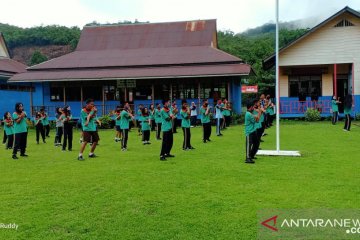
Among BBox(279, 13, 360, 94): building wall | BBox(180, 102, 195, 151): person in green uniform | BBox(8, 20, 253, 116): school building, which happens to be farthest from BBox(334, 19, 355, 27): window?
BBox(180, 102, 195, 151): person in green uniform

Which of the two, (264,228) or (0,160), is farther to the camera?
(0,160)

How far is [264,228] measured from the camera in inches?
213

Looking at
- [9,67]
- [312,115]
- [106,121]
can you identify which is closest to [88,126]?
[106,121]

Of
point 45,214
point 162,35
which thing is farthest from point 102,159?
point 162,35

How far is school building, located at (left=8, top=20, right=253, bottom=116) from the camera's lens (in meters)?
25.1

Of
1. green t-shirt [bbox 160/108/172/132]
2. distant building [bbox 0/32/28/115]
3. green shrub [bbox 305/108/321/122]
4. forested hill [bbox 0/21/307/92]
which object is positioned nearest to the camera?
green t-shirt [bbox 160/108/172/132]

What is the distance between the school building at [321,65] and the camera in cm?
2488

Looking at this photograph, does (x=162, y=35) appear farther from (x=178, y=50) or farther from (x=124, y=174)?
(x=124, y=174)

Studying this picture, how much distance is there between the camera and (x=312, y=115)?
2458cm

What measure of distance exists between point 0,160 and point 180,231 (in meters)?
9.17

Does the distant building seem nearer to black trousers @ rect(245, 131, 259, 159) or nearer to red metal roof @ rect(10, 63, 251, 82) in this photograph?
red metal roof @ rect(10, 63, 251, 82)

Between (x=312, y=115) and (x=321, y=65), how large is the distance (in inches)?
150

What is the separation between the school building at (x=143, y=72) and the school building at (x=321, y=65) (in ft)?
9.55

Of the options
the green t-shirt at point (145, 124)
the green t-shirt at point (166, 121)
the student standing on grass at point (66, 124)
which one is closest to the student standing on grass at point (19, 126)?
the student standing on grass at point (66, 124)
